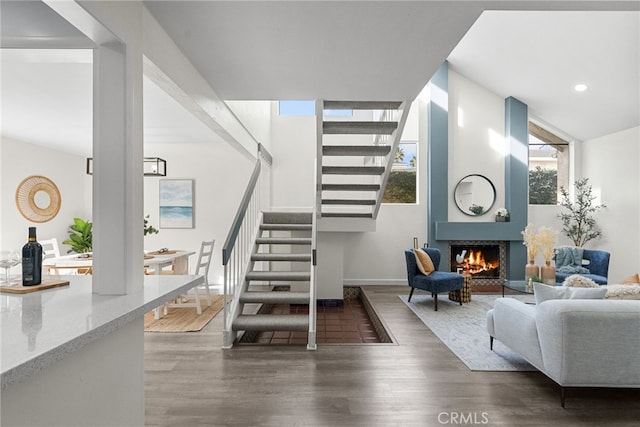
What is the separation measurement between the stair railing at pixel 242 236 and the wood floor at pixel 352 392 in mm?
397

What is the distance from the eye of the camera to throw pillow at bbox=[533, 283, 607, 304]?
8.65ft

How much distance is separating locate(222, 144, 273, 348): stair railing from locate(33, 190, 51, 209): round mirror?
123 inches

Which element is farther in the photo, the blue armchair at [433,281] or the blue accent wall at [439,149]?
the blue accent wall at [439,149]

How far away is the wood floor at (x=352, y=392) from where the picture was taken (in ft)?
7.79

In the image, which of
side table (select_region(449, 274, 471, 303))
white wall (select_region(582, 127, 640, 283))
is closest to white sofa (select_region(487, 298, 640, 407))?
side table (select_region(449, 274, 471, 303))

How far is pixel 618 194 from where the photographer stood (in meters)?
6.46

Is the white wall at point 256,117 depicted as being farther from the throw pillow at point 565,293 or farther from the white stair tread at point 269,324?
the throw pillow at point 565,293

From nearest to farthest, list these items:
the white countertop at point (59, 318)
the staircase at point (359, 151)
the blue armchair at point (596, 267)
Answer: the white countertop at point (59, 318) < the staircase at point (359, 151) < the blue armchair at point (596, 267)

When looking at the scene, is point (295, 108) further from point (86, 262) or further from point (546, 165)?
point (546, 165)

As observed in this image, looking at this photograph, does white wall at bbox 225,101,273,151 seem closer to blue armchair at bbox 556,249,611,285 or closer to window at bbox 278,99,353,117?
window at bbox 278,99,353,117

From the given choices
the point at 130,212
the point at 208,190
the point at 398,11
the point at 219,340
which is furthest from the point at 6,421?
the point at 208,190

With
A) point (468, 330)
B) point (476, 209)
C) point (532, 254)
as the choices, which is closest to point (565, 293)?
point (468, 330)

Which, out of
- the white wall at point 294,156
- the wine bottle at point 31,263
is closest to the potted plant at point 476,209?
the white wall at point 294,156

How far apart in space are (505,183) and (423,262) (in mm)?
3050
